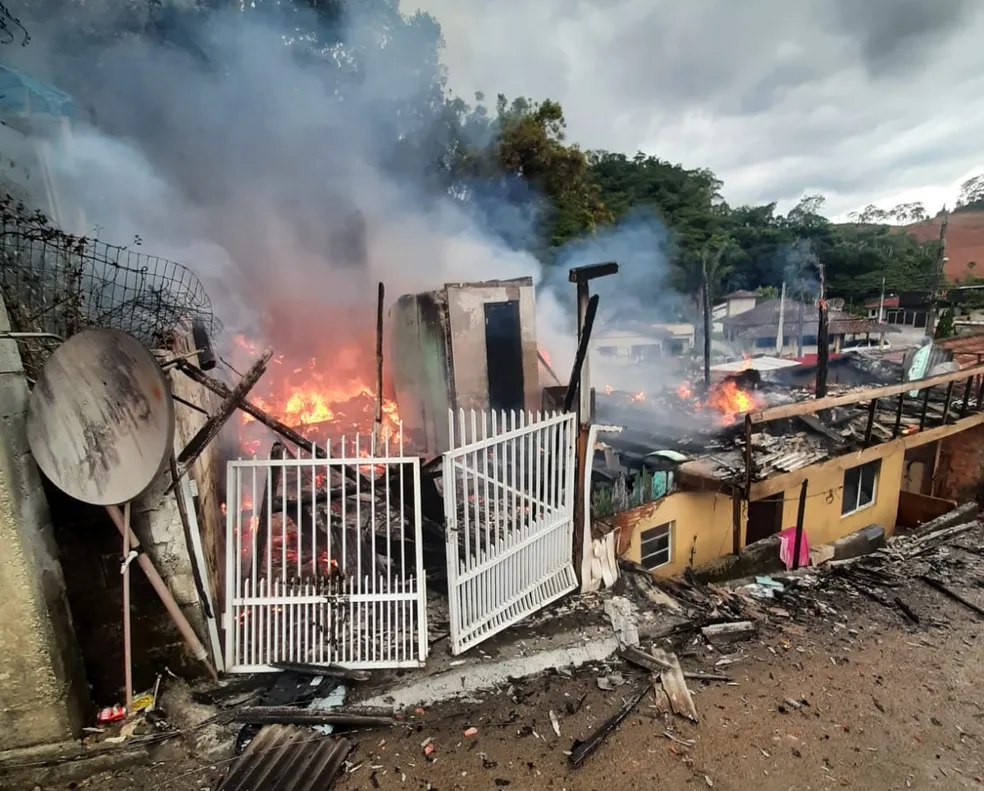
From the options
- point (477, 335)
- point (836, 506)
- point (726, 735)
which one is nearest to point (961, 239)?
point (836, 506)

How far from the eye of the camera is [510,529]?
18.3ft

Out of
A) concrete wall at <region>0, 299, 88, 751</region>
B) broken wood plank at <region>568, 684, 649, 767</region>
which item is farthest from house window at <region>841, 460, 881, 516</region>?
concrete wall at <region>0, 299, 88, 751</region>

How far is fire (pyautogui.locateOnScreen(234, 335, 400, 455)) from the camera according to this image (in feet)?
41.6

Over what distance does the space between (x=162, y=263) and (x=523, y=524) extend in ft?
40.3

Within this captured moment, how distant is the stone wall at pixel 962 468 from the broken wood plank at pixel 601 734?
14.5m

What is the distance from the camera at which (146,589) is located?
161 inches

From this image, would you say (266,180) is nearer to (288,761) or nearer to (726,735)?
(288,761)

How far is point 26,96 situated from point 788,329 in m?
40.8

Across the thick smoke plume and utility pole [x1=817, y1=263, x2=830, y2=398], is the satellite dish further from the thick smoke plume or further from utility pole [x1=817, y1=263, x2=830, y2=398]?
utility pole [x1=817, y1=263, x2=830, y2=398]

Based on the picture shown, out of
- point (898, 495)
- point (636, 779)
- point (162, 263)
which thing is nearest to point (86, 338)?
point (636, 779)

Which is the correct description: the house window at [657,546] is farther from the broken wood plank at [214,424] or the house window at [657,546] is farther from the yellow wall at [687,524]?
the broken wood plank at [214,424]

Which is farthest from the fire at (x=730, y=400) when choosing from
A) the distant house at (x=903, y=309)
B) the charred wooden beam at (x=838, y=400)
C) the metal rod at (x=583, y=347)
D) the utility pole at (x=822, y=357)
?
the distant house at (x=903, y=309)

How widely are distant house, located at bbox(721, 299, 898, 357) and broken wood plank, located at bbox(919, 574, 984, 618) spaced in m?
31.7

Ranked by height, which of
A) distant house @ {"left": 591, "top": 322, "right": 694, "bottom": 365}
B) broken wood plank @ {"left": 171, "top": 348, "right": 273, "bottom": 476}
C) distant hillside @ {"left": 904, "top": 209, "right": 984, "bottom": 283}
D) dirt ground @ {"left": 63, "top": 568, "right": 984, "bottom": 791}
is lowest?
dirt ground @ {"left": 63, "top": 568, "right": 984, "bottom": 791}
